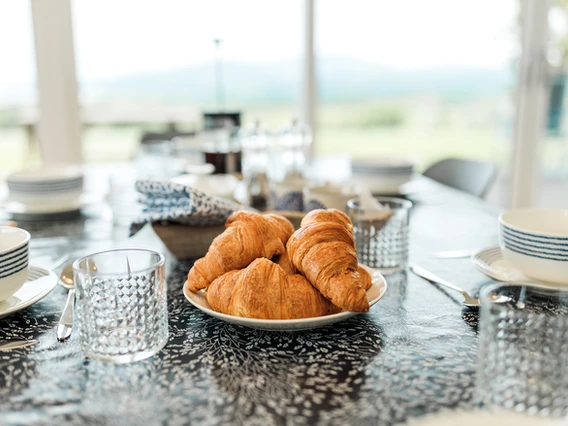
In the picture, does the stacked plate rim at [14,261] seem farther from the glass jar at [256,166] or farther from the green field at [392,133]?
the green field at [392,133]

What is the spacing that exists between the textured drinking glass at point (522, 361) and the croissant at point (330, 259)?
0.16m

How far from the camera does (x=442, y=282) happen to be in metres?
0.98

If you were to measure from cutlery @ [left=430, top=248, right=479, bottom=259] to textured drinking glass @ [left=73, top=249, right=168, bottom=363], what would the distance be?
590 millimetres

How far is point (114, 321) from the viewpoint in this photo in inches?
30.0

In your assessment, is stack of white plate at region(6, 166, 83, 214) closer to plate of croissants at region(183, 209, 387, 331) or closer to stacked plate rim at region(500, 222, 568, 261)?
plate of croissants at region(183, 209, 387, 331)

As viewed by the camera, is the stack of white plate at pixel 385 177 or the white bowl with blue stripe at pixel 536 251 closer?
the white bowl with blue stripe at pixel 536 251

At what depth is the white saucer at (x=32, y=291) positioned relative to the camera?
854 millimetres

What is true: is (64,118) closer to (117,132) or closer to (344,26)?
(117,132)

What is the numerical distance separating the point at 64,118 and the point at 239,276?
2.75 m

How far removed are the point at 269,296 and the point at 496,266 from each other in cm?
47

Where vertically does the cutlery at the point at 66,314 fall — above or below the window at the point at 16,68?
below

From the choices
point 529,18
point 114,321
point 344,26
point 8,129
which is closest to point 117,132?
point 8,129

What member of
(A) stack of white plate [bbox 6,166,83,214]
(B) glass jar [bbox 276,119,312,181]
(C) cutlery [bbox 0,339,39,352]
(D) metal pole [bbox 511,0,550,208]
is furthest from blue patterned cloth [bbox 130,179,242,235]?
(D) metal pole [bbox 511,0,550,208]

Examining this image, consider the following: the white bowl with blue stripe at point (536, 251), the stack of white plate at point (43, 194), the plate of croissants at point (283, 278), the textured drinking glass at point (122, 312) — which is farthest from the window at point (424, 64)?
the textured drinking glass at point (122, 312)
